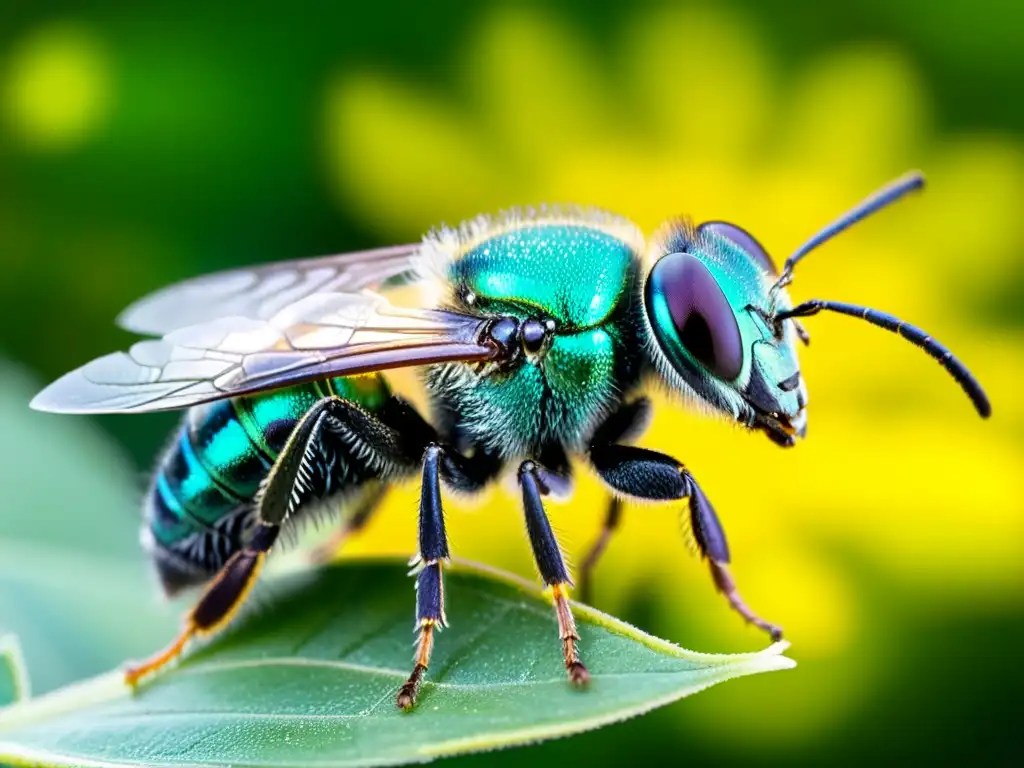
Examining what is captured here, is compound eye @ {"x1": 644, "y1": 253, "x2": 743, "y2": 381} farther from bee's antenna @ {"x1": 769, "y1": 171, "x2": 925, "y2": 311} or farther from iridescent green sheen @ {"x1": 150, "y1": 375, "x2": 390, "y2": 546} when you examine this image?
iridescent green sheen @ {"x1": 150, "y1": 375, "x2": 390, "y2": 546}

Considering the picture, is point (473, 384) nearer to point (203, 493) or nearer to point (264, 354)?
point (264, 354)

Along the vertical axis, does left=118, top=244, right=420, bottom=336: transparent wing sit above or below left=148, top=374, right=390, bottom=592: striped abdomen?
above

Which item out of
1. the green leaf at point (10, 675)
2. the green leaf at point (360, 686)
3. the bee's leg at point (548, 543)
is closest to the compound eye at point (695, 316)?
the bee's leg at point (548, 543)

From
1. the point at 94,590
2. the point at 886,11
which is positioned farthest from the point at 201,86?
the point at 886,11

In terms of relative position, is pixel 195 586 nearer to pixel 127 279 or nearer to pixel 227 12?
pixel 127 279

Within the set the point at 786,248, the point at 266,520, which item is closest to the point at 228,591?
the point at 266,520

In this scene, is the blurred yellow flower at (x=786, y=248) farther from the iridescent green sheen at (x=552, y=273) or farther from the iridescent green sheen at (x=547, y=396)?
the iridescent green sheen at (x=552, y=273)

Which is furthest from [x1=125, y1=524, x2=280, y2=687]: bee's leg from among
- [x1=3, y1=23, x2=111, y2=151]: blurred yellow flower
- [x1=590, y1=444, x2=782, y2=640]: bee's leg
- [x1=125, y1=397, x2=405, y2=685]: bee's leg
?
[x1=3, y1=23, x2=111, y2=151]: blurred yellow flower
